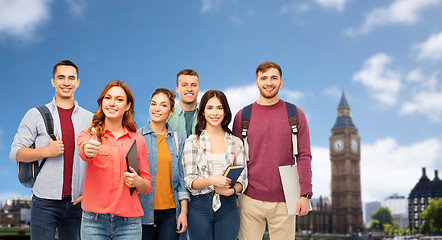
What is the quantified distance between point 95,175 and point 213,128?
34.9 inches

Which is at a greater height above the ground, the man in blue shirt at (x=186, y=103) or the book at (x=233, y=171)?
the man in blue shirt at (x=186, y=103)

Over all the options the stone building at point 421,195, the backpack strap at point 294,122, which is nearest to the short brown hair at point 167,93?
the backpack strap at point 294,122

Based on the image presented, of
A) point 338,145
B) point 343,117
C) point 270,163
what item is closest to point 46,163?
point 270,163

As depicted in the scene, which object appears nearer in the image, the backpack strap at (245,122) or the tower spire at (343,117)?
the backpack strap at (245,122)

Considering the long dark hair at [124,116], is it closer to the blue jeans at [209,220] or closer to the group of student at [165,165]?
the group of student at [165,165]

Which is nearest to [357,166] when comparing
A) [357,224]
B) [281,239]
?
[357,224]

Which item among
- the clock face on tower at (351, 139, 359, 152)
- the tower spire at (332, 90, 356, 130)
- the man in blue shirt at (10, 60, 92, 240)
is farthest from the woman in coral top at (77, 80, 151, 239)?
the clock face on tower at (351, 139, 359, 152)

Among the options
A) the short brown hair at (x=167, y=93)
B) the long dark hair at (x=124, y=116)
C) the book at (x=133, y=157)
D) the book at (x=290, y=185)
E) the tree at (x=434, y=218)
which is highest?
the short brown hair at (x=167, y=93)

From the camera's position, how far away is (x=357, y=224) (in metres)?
65.9

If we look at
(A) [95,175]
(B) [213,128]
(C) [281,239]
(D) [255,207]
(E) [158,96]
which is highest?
(E) [158,96]

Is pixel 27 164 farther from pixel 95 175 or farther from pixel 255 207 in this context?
pixel 255 207

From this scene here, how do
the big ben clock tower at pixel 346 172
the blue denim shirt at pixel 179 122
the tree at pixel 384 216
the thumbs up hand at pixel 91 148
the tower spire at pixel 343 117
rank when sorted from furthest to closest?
the tree at pixel 384 216 < the tower spire at pixel 343 117 < the big ben clock tower at pixel 346 172 < the blue denim shirt at pixel 179 122 < the thumbs up hand at pixel 91 148

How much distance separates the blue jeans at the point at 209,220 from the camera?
273 centimetres

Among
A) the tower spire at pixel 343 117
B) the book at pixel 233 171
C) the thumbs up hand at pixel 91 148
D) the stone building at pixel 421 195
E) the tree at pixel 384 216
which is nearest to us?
the thumbs up hand at pixel 91 148
